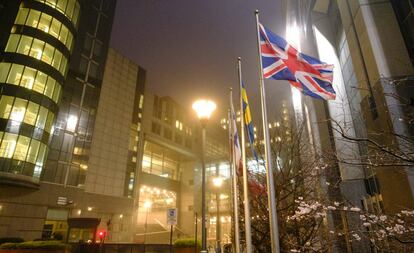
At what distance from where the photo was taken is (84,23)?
51.9 m

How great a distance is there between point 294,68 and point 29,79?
40.4m

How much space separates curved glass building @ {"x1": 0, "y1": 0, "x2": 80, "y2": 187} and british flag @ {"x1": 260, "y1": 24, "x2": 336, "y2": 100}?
36.9 meters

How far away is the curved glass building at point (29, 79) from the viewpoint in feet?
119

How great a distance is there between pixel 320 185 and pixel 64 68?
41.4m

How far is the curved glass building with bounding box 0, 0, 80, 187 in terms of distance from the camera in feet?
119

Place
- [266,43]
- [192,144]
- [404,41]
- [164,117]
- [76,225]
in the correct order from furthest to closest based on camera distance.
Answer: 1. [192,144]
2. [164,117]
3. [76,225]
4. [404,41]
5. [266,43]

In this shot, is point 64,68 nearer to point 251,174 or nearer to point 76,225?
point 76,225

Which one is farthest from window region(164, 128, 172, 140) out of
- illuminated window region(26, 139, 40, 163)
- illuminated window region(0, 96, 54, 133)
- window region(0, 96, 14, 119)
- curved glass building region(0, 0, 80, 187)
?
window region(0, 96, 14, 119)

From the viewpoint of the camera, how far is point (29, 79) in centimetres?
3953

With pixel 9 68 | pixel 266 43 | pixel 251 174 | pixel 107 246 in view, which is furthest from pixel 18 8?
pixel 266 43

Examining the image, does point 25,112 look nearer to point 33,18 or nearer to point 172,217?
point 33,18

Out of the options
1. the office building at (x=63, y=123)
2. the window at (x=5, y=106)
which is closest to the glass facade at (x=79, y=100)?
the office building at (x=63, y=123)

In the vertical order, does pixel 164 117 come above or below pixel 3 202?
above

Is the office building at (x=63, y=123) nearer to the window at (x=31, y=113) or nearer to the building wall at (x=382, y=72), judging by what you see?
the window at (x=31, y=113)
